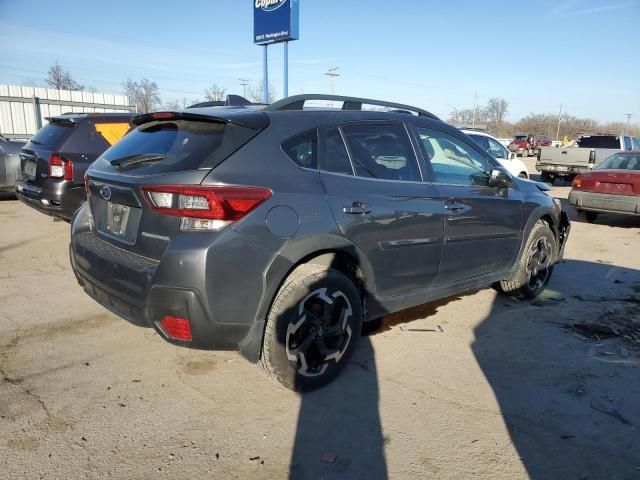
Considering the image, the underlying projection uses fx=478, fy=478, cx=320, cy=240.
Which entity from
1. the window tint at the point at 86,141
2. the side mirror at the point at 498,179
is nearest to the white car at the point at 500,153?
the side mirror at the point at 498,179

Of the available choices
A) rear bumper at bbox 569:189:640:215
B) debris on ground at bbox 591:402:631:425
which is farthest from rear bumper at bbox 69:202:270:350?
rear bumper at bbox 569:189:640:215

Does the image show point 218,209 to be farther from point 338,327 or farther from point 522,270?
point 522,270

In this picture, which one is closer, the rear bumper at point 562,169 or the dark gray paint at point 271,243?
the dark gray paint at point 271,243

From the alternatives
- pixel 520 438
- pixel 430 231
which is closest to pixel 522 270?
pixel 430 231

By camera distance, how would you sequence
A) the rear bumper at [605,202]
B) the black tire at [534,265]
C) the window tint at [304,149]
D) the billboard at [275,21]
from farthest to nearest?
the billboard at [275,21]
the rear bumper at [605,202]
the black tire at [534,265]
the window tint at [304,149]

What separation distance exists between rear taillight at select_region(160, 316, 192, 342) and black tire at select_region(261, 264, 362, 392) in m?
0.48

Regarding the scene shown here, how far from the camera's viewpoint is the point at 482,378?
3.32 metres

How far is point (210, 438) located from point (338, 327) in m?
1.03

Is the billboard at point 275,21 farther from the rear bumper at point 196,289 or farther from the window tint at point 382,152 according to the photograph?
the rear bumper at point 196,289

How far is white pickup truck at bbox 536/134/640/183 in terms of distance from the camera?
15.6 meters

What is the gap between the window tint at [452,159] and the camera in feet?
12.5

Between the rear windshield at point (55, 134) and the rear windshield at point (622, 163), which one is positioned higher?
the rear windshield at point (55, 134)

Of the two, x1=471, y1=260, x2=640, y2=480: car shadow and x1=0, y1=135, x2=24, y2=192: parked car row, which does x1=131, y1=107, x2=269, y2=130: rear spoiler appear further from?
x1=0, y1=135, x2=24, y2=192: parked car row

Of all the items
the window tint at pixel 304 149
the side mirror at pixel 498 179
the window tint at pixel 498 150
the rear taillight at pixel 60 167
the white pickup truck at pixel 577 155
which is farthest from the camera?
the white pickup truck at pixel 577 155
